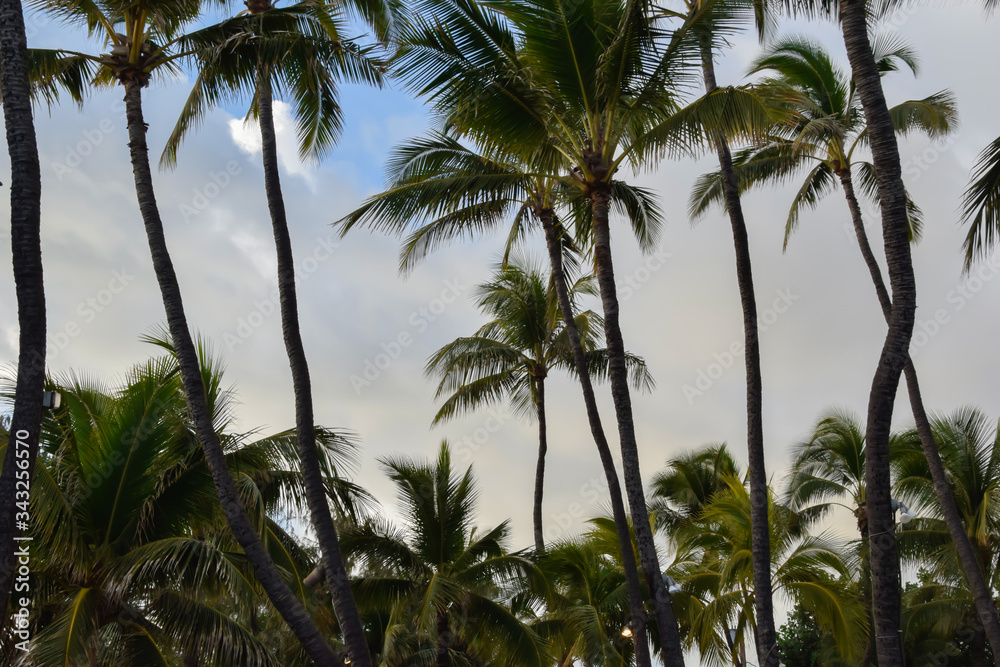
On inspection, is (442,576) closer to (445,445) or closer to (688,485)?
(445,445)

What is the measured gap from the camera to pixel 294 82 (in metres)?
11.0

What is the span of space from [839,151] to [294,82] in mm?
10643

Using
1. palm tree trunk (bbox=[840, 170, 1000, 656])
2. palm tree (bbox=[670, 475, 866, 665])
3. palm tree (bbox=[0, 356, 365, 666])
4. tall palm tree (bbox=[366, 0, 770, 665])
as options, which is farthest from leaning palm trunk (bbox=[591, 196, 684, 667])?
palm tree trunk (bbox=[840, 170, 1000, 656])

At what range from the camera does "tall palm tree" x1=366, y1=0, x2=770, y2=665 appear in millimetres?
10492

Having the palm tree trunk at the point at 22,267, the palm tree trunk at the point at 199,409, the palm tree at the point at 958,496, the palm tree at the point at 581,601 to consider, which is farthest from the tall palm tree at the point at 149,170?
the palm tree at the point at 958,496

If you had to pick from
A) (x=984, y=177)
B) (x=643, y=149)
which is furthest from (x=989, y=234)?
(x=643, y=149)

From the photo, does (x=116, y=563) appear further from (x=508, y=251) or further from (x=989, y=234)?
(x=508, y=251)

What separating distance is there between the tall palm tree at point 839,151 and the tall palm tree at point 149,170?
31.3 ft

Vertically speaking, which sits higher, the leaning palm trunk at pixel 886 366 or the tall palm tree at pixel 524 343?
the tall palm tree at pixel 524 343

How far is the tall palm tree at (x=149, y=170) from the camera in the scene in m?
8.86

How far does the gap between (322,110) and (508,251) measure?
6476 mm

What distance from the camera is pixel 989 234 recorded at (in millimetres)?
8453

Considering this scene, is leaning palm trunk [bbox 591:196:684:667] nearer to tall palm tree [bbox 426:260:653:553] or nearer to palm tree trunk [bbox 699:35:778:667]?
palm tree trunk [bbox 699:35:778:667]

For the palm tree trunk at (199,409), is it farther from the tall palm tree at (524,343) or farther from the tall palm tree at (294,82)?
the tall palm tree at (524,343)
